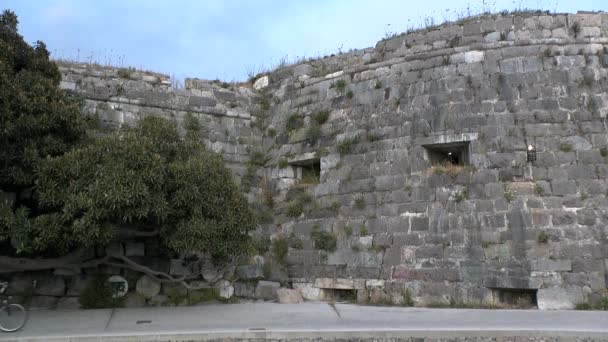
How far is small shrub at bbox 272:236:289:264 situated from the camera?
12953mm

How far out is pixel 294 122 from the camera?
46.7ft

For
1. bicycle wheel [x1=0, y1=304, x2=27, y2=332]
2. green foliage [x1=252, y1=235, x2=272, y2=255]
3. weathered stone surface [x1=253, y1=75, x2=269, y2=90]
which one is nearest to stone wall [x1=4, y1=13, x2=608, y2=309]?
green foliage [x1=252, y1=235, x2=272, y2=255]

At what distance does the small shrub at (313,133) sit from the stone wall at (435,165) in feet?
0.18

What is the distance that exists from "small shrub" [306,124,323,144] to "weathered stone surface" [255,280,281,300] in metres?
3.46

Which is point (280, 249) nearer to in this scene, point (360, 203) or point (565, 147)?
point (360, 203)

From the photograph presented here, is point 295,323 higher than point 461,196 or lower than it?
lower

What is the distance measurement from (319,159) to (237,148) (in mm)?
2247

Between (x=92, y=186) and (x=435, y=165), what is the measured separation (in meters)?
6.70

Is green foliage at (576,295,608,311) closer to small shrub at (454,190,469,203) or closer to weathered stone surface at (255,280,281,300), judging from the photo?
small shrub at (454,190,469,203)

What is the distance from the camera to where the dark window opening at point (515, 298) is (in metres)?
10.6

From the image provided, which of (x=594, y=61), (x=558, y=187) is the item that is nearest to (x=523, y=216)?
(x=558, y=187)

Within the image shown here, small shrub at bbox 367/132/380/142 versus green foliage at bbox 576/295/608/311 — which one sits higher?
small shrub at bbox 367/132/380/142

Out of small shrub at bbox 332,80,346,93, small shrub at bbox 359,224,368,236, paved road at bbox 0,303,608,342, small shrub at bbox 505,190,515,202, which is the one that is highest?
small shrub at bbox 332,80,346,93

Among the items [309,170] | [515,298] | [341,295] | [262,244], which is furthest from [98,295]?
[515,298]
